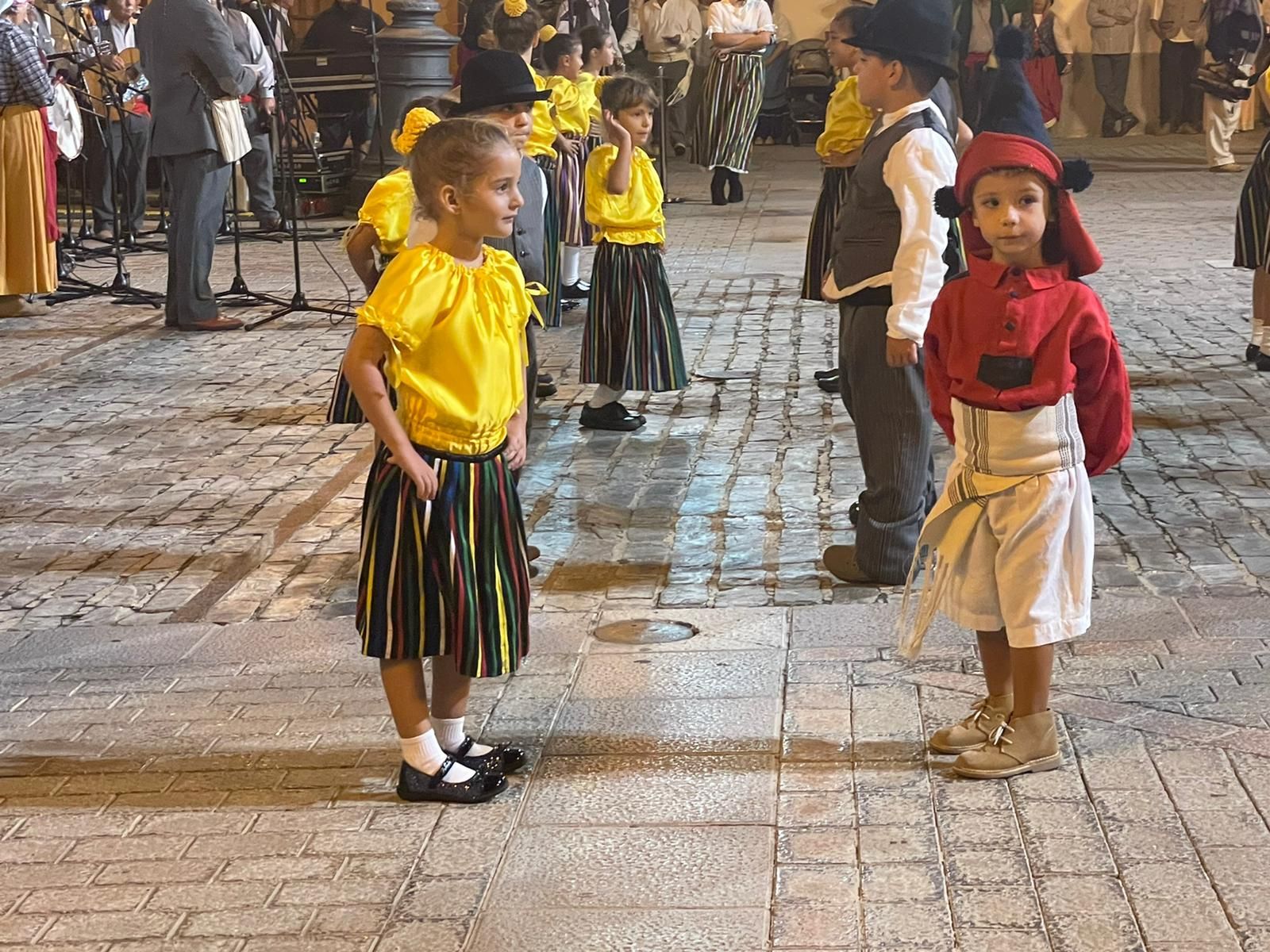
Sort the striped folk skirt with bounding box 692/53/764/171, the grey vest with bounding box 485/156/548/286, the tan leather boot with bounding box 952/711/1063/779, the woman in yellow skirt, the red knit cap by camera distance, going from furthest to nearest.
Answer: the striped folk skirt with bounding box 692/53/764/171 → the woman in yellow skirt → the grey vest with bounding box 485/156/548/286 → the tan leather boot with bounding box 952/711/1063/779 → the red knit cap

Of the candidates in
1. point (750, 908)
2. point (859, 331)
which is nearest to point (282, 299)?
point (859, 331)

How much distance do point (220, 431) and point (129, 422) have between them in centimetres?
54

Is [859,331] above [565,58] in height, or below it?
below

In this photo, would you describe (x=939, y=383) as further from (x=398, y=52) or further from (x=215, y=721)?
(x=398, y=52)

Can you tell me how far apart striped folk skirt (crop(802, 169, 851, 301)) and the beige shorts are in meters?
3.82

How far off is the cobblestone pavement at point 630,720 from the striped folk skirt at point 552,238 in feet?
2.64

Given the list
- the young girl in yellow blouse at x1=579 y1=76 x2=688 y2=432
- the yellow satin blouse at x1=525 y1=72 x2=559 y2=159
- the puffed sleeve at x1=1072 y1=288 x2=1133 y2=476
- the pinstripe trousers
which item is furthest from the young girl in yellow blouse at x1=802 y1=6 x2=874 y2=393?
the puffed sleeve at x1=1072 y1=288 x2=1133 y2=476

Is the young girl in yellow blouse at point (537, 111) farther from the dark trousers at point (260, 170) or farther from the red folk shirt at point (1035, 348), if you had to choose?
the dark trousers at point (260, 170)

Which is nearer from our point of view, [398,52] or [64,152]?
[64,152]

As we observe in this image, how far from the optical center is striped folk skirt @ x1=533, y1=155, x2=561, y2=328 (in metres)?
8.32

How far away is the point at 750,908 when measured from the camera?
3.28 meters

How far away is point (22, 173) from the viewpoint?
35.4ft

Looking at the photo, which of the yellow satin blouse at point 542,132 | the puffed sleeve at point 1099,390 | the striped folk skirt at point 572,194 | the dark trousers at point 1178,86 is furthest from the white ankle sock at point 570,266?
the dark trousers at point 1178,86

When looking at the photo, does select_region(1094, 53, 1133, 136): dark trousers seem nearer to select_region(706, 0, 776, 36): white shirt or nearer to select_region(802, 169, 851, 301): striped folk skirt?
select_region(706, 0, 776, 36): white shirt
